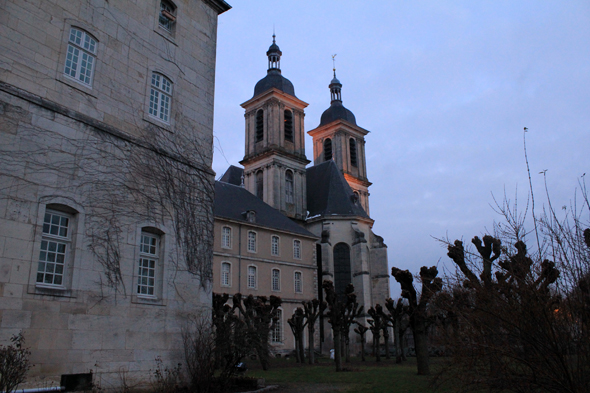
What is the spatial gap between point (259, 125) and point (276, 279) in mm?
18399

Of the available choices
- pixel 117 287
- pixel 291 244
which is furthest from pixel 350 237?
pixel 117 287

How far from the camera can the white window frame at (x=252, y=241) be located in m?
28.5

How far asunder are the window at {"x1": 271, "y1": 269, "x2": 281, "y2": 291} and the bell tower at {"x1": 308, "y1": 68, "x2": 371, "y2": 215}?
837 inches

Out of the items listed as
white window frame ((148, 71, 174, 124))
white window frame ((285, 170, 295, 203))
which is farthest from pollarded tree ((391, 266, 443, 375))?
white window frame ((285, 170, 295, 203))

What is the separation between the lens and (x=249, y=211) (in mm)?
29250

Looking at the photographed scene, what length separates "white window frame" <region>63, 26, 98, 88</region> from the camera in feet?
31.7

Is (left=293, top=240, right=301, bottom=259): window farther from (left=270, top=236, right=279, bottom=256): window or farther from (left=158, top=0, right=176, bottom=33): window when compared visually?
(left=158, top=0, right=176, bottom=33): window

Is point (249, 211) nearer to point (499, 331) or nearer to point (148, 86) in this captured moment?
point (148, 86)

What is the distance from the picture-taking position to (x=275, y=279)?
1161 inches

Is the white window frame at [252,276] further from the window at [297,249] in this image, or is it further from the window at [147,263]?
the window at [147,263]

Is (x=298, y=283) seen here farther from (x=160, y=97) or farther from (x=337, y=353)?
(x=160, y=97)

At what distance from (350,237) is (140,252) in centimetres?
2831

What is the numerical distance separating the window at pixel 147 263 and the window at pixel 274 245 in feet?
62.2

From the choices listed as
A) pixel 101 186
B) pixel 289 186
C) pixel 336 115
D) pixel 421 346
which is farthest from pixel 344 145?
pixel 101 186
